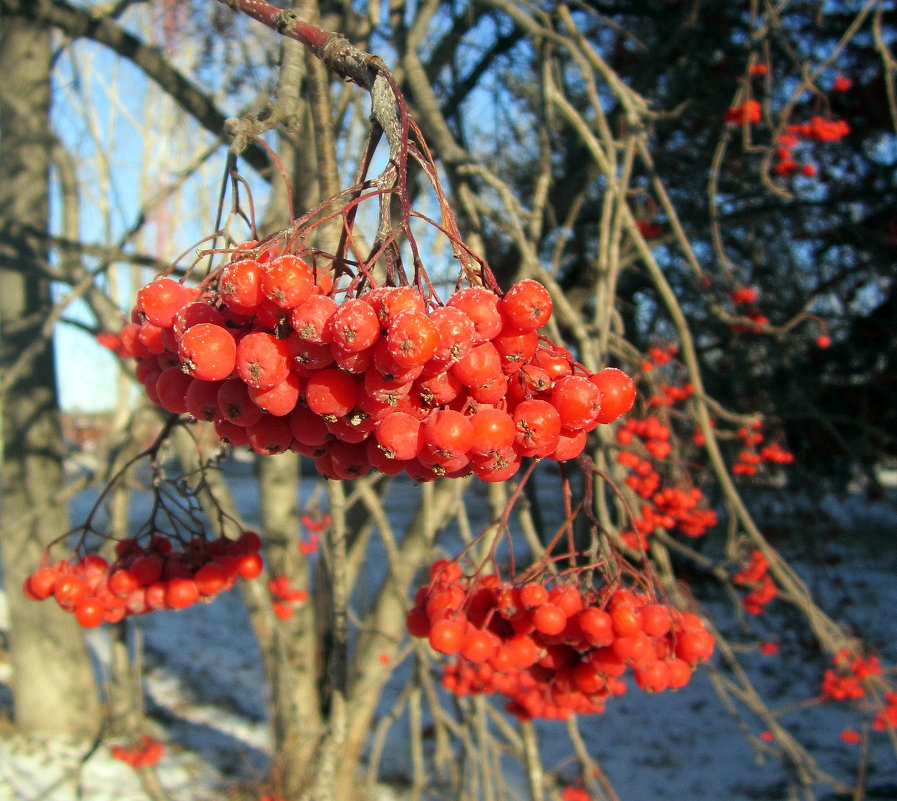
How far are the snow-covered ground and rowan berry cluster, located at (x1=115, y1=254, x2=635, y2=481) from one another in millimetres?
3712

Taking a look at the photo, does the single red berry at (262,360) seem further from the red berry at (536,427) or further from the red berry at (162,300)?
the red berry at (536,427)

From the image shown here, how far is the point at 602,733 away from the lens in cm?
655

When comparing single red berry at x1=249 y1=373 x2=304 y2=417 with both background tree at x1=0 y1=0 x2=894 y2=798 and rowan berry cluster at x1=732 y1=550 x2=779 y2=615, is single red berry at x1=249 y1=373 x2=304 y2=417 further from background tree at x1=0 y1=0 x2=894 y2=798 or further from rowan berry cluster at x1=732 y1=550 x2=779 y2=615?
rowan berry cluster at x1=732 y1=550 x2=779 y2=615

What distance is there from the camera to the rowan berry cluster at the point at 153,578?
1.58 meters

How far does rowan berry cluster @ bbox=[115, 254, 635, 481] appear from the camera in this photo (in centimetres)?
78

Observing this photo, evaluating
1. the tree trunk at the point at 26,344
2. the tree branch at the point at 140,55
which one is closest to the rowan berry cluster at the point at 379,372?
the tree branch at the point at 140,55

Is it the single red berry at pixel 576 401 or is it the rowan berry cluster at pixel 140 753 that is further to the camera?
the rowan berry cluster at pixel 140 753

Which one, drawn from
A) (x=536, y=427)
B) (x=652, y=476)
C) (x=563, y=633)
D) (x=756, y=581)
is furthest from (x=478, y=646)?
(x=756, y=581)

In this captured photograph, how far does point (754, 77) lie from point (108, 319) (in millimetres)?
5204

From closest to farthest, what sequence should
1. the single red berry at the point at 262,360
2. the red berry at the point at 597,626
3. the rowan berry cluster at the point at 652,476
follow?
the single red berry at the point at 262,360 < the red berry at the point at 597,626 < the rowan berry cluster at the point at 652,476

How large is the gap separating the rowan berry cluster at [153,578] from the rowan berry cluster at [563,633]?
439mm

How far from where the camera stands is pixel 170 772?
16.9 feet

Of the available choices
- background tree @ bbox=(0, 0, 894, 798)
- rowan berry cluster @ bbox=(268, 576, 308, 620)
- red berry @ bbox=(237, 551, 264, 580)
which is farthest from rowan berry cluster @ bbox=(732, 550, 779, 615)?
red berry @ bbox=(237, 551, 264, 580)

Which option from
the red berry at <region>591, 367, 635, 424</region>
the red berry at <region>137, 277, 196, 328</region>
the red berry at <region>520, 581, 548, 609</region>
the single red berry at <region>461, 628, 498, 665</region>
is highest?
the red berry at <region>137, 277, 196, 328</region>
